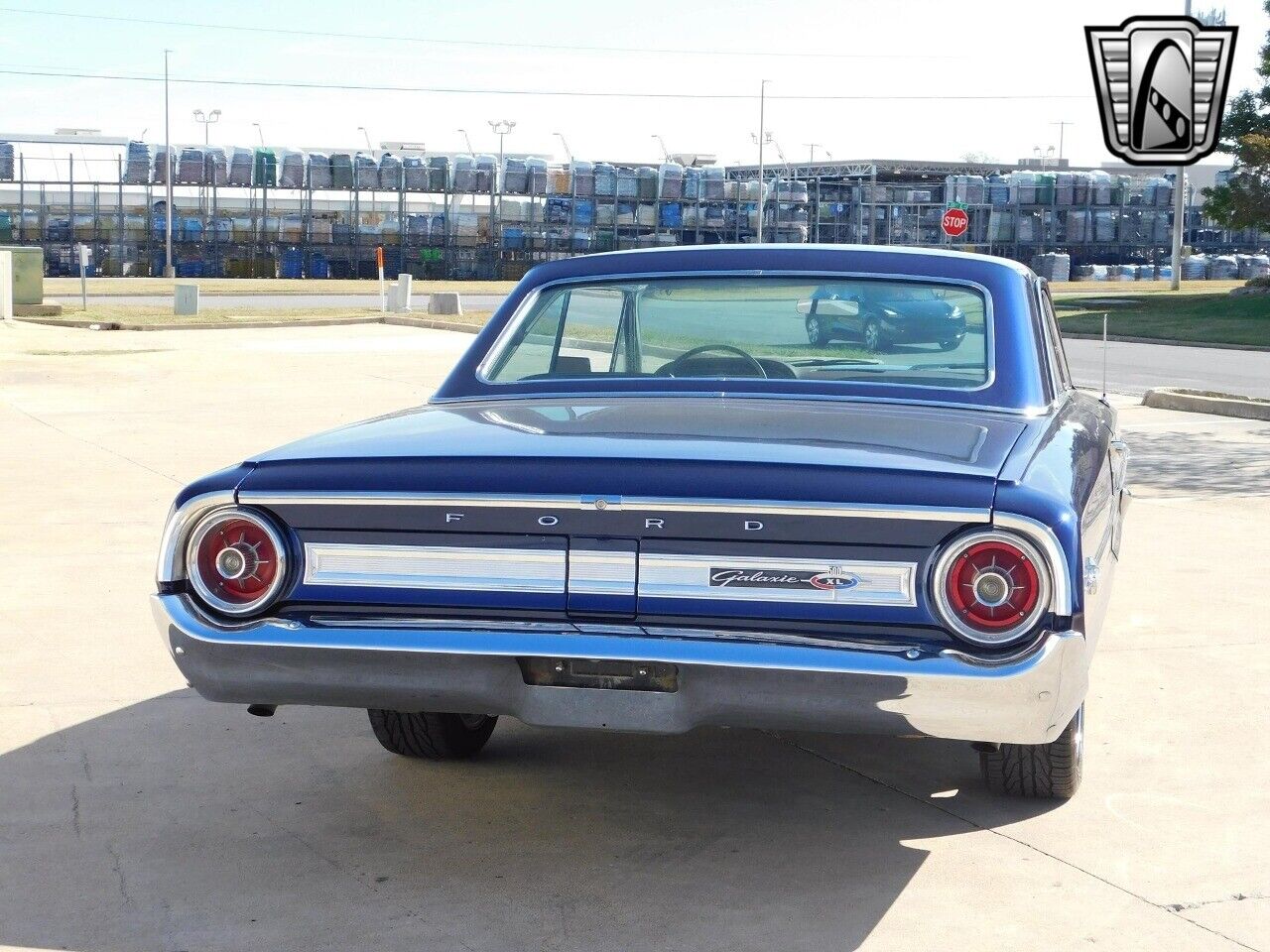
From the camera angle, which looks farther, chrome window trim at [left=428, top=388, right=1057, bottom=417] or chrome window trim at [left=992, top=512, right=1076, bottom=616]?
chrome window trim at [left=428, top=388, right=1057, bottom=417]

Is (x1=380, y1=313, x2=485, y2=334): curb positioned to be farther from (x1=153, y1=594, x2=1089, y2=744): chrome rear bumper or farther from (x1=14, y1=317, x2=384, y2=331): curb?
(x1=153, y1=594, x2=1089, y2=744): chrome rear bumper

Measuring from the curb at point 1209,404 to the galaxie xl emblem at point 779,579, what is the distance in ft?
39.8

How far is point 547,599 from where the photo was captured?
351 centimetres

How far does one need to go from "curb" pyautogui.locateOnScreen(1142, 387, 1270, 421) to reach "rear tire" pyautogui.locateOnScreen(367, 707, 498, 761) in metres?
11.5

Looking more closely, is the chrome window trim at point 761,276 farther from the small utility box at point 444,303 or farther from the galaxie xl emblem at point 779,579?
the small utility box at point 444,303

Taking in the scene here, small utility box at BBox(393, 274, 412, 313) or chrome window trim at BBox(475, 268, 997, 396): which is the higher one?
chrome window trim at BBox(475, 268, 997, 396)

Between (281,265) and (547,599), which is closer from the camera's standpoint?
(547,599)

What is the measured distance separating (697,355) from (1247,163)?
33.8m

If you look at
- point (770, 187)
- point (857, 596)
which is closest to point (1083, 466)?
point (857, 596)

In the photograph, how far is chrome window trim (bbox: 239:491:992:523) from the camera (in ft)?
10.8

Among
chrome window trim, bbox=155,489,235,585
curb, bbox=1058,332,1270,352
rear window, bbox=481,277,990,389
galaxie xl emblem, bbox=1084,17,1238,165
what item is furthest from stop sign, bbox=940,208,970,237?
chrome window trim, bbox=155,489,235,585

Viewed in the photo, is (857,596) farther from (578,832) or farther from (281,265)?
(281,265)

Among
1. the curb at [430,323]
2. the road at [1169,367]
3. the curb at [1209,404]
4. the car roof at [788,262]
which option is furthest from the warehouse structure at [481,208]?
the car roof at [788,262]

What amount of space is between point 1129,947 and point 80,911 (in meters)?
2.28
